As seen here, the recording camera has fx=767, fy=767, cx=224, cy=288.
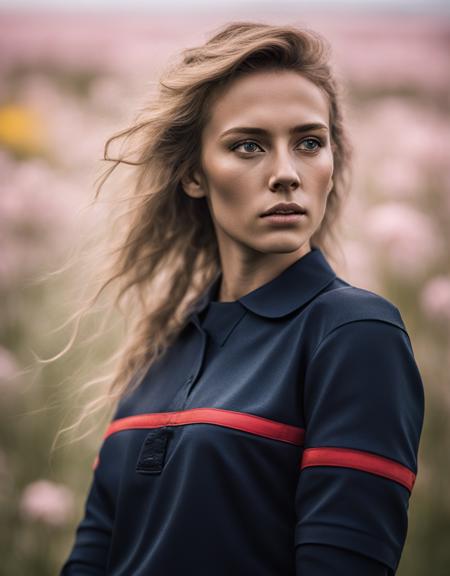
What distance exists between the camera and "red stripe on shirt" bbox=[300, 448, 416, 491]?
1088 millimetres

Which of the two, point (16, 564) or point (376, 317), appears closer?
point (376, 317)

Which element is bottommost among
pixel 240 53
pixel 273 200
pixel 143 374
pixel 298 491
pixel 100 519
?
pixel 100 519

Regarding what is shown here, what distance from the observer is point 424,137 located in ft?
9.45

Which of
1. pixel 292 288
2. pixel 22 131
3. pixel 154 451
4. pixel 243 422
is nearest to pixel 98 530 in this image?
pixel 154 451

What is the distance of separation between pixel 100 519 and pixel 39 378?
116 cm

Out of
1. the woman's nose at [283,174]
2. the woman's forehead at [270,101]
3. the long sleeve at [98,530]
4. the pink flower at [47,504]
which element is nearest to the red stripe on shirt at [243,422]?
the long sleeve at [98,530]

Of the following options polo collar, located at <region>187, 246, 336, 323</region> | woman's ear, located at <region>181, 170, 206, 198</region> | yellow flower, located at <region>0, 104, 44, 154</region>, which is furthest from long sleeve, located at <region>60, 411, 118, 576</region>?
yellow flower, located at <region>0, 104, 44, 154</region>

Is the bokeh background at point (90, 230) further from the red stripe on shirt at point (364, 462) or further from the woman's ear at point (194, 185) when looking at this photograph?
the red stripe on shirt at point (364, 462)

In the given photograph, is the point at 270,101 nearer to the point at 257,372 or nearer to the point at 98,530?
the point at 257,372

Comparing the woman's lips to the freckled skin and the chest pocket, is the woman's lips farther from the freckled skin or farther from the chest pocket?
the chest pocket

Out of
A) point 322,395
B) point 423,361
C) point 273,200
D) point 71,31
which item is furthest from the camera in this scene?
→ point 71,31

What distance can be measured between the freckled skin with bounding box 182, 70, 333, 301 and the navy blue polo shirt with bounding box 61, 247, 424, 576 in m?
0.10

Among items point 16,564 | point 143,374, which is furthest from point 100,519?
point 16,564

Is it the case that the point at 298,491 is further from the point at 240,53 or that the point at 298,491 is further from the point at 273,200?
the point at 240,53
